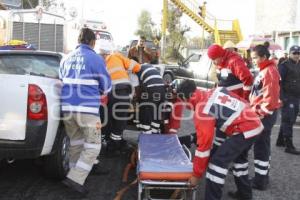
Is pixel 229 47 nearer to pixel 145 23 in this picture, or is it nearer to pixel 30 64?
pixel 30 64

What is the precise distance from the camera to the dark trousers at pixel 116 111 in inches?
279

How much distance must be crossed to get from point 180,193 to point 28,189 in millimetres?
1871

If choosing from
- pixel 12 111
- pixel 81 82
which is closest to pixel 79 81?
pixel 81 82

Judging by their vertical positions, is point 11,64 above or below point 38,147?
above

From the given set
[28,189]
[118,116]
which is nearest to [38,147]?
[28,189]

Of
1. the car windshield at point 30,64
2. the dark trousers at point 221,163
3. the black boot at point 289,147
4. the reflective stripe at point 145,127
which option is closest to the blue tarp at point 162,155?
the dark trousers at point 221,163

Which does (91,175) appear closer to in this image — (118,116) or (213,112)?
(118,116)

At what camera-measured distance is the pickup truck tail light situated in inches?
194

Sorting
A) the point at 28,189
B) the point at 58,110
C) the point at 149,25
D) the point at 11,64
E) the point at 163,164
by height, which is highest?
the point at 149,25

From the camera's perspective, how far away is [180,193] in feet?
17.0

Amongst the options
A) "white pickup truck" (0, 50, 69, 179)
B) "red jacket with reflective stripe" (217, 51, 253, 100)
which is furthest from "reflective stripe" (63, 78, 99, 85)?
"red jacket with reflective stripe" (217, 51, 253, 100)

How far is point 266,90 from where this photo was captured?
5867mm

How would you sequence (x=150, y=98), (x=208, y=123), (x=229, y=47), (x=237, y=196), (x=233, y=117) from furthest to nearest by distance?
(x=229, y=47) < (x=150, y=98) < (x=237, y=196) < (x=233, y=117) < (x=208, y=123)

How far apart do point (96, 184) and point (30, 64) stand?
1.74 meters
